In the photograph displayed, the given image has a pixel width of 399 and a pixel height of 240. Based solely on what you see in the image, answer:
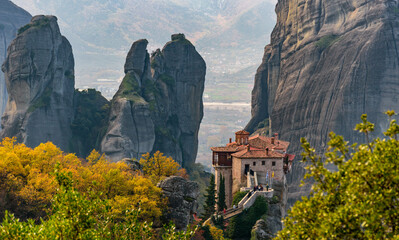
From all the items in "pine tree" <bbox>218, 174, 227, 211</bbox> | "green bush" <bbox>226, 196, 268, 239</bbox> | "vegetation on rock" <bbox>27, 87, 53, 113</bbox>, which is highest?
"vegetation on rock" <bbox>27, 87, 53, 113</bbox>

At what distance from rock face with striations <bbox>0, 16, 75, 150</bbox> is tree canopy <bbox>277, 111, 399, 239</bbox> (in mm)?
155051

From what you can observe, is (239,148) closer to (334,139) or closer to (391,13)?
(334,139)

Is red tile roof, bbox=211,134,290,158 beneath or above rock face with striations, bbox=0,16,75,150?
beneath

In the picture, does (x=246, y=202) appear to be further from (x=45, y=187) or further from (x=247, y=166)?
(x=45, y=187)

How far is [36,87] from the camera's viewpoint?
17288 centimetres

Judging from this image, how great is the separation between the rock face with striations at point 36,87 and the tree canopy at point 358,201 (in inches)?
6104

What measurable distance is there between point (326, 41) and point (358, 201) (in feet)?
590

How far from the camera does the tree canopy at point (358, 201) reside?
22.1 m

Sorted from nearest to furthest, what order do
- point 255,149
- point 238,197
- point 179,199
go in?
point 179,199
point 238,197
point 255,149

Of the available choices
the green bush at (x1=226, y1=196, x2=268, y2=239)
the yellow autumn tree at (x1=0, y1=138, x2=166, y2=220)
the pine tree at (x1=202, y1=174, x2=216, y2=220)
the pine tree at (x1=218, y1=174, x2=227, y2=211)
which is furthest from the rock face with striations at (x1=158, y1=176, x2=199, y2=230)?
the pine tree at (x1=218, y1=174, x2=227, y2=211)

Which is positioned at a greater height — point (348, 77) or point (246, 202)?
point (348, 77)

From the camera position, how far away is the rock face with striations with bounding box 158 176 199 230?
65688 millimetres

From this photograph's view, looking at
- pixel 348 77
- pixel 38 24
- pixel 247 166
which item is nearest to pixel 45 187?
pixel 247 166

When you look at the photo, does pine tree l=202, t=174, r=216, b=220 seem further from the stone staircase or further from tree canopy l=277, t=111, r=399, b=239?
tree canopy l=277, t=111, r=399, b=239
